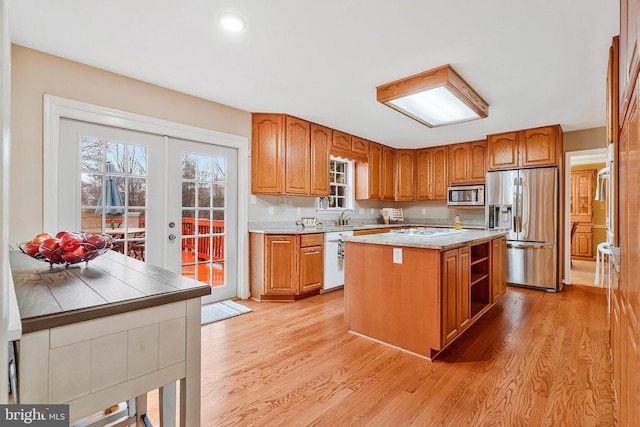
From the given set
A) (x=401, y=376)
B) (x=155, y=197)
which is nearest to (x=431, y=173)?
(x=401, y=376)

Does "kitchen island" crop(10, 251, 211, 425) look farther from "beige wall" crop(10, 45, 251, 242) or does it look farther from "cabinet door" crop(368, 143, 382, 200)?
"cabinet door" crop(368, 143, 382, 200)

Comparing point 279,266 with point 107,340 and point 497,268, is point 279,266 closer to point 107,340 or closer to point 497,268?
point 497,268

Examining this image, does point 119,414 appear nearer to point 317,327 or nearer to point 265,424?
point 265,424

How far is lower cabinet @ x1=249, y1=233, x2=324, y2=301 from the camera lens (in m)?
3.67

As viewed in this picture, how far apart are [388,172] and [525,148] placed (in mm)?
2169

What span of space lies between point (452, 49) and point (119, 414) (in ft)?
9.85

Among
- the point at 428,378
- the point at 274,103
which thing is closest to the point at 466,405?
the point at 428,378

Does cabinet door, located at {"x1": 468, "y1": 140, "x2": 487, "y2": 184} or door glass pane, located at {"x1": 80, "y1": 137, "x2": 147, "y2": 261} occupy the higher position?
cabinet door, located at {"x1": 468, "y1": 140, "x2": 487, "y2": 184}

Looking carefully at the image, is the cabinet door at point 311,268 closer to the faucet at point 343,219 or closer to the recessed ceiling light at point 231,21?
the faucet at point 343,219

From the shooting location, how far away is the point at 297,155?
407 cm

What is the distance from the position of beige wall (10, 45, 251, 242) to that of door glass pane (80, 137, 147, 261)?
12.7 inches

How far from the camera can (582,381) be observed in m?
2.00

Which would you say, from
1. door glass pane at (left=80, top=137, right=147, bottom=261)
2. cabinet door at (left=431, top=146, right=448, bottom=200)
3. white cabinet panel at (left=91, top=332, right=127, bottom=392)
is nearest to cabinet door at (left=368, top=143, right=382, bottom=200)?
cabinet door at (left=431, top=146, right=448, bottom=200)

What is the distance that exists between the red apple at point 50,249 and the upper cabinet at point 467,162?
17.9 ft
